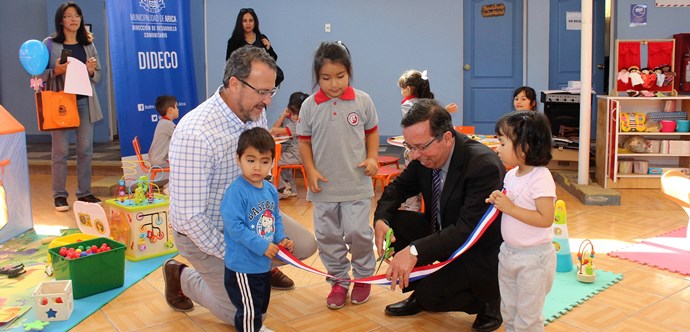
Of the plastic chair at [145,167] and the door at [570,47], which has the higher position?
the door at [570,47]

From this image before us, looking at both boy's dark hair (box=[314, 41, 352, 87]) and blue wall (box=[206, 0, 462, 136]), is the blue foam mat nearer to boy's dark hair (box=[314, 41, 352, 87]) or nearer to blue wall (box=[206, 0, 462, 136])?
boy's dark hair (box=[314, 41, 352, 87])

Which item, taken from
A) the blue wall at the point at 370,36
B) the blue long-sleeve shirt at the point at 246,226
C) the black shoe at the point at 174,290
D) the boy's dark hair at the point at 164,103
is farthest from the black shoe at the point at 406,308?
the blue wall at the point at 370,36

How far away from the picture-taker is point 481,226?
299cm

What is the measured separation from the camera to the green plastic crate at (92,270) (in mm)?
3914

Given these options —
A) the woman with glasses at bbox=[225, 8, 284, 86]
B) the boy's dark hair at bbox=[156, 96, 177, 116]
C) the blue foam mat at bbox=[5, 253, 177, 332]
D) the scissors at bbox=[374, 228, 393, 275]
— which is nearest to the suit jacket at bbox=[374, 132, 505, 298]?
the scissors at bbox=[374, 228, 393, 275]

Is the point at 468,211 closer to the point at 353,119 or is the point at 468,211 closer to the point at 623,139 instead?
the point at 353,119

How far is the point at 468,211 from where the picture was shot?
3.10 m

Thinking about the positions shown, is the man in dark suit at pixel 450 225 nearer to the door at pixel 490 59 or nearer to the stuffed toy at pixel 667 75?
the stuffed toy at pixel 667 75

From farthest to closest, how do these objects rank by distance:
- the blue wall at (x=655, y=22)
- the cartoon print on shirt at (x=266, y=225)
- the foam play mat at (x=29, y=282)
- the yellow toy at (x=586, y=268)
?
the blue wall at (x=655, y=22)
the yellow toy at (x=586, y=268)
the foam play mat at (x=29, y=282)
the cartoon print on shirt at (x=266, y=225)

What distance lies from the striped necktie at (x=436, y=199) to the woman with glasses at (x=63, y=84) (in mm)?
4012

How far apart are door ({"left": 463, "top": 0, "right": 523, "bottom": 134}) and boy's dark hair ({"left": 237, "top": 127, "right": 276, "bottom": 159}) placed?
7.32 meters

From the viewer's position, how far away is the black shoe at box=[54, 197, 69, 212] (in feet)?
20.8

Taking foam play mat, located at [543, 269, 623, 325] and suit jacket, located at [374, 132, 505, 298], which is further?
foam play mat, located at [543, 269, 623, 325]

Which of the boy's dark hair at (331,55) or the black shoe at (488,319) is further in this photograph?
the boy's dark hair at (331,55)
